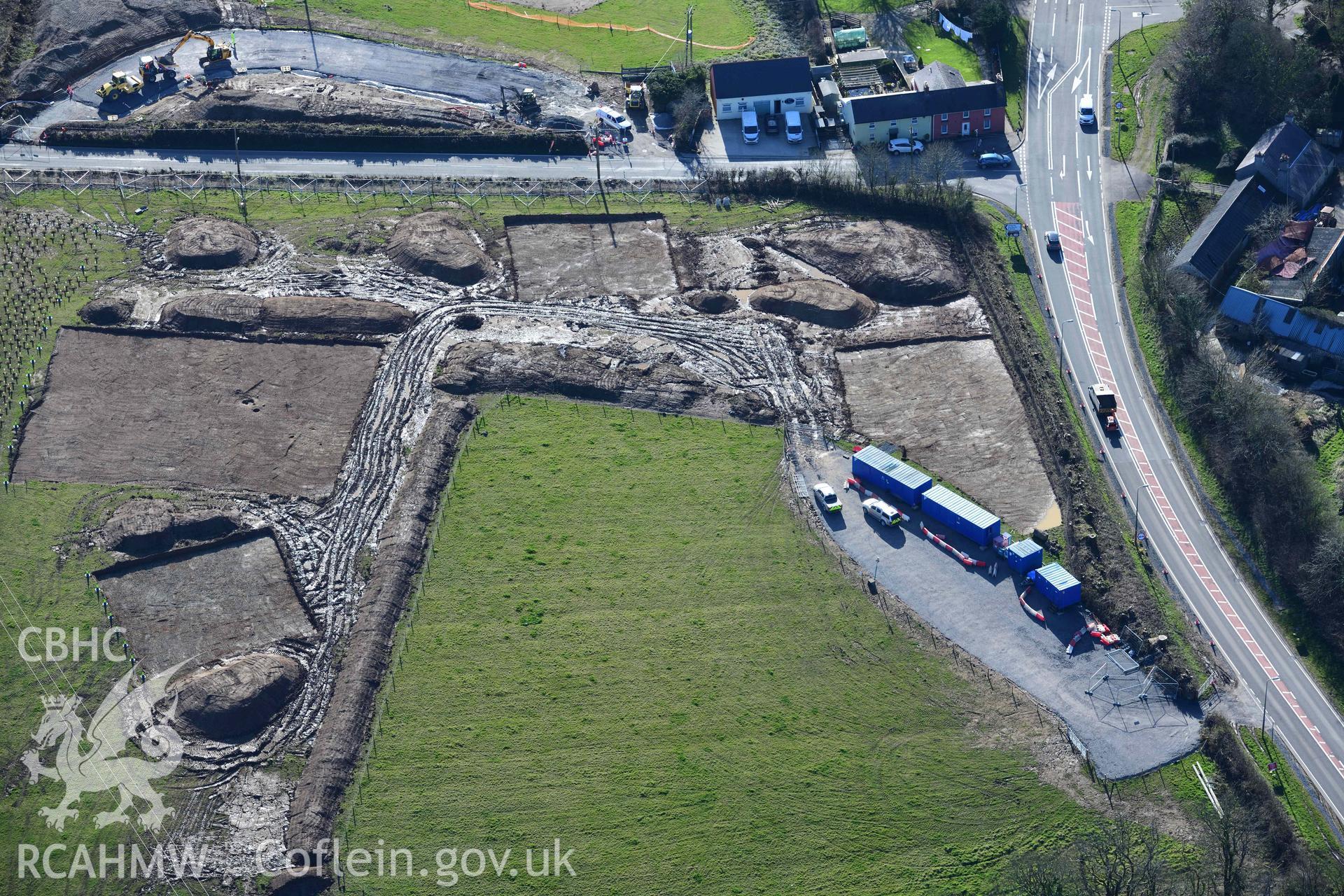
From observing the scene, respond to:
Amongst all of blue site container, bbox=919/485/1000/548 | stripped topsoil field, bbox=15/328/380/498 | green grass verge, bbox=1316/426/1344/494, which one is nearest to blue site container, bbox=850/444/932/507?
blue site container, bbox=919/485/1000/548

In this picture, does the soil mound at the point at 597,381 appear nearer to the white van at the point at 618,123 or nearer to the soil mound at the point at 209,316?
the soil mound at the point at 209,316

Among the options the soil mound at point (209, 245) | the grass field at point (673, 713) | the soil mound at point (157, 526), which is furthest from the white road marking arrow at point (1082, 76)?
the soil mound at point (157, 526)

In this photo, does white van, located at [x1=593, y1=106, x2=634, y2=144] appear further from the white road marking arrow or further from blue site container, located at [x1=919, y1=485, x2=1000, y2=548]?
blue site container, located at [x1=919, y1=485, x2=1000, y2=548]

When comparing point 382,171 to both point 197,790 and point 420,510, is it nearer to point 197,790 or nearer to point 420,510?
point 420,510

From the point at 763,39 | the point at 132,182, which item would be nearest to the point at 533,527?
the point at 132,182

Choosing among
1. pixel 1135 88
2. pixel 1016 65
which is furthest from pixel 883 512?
pixel 1016 65

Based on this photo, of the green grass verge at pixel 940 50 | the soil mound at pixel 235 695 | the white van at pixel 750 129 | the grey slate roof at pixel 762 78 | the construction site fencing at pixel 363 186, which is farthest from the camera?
the green grass verge at pixel 940 50

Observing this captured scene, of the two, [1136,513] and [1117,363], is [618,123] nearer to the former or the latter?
[1117,363]

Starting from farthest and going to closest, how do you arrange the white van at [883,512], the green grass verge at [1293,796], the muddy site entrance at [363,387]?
the white van at [883,512]
the muddy site entrance at [363,387]
the green grass verge at [1293,796]
